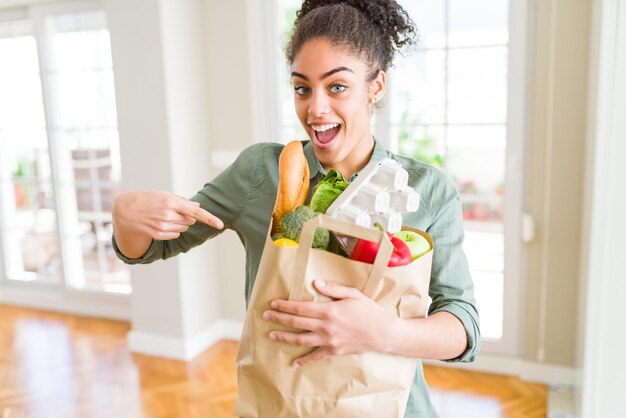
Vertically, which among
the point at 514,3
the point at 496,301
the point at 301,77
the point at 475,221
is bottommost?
the point at 496,301

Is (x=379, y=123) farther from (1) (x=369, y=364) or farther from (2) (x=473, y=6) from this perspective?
(1) (x=369, y=364)

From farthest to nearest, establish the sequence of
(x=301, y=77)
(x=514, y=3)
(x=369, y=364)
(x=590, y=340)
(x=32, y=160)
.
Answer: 1. (x=32, y=160)
2. (x=514, y=3)
3. (x=590, y=340)
4. (x=301, y=77)
5. (x=369, y=364)

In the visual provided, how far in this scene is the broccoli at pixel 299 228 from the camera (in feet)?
2.97

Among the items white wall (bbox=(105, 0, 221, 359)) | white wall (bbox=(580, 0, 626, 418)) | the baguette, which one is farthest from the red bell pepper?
white wall (bbox=(105, 0, 221, 359))

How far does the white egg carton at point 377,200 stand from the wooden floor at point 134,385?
2423 millimetres

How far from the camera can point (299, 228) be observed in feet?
2.96

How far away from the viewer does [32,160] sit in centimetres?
477

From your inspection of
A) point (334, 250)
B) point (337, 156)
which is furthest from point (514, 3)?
point (334, 250)

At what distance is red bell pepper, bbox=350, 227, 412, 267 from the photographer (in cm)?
88

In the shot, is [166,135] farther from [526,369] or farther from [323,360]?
[323,360]

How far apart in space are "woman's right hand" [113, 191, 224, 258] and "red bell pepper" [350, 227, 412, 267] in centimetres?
31

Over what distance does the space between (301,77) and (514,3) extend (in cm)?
242

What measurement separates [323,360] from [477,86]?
8.98ft

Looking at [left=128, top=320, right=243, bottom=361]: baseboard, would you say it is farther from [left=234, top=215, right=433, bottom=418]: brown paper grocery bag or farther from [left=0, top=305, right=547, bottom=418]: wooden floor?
[left=234, top=215, right=433, bottom=418]: brown paper grocery bag
